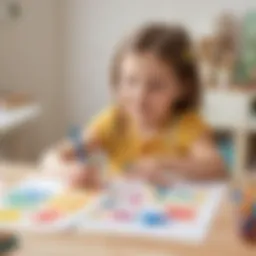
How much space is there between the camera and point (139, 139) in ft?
4.66

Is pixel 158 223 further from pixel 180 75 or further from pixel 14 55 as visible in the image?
pixel 14 55

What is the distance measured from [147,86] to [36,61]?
1.55m

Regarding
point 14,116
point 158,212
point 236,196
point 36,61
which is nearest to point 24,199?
point 158,212

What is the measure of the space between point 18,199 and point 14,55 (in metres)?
1.79

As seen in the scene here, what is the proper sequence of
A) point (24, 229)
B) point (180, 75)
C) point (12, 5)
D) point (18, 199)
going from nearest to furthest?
point (24, 229), point (18, 199), point (180, 75), point (12, 5)

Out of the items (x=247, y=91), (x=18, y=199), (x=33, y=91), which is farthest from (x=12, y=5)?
(x=18, y=199)

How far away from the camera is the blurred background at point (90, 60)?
8.26 feet

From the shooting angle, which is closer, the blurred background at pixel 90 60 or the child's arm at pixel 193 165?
the child's arm at pixel 193 165

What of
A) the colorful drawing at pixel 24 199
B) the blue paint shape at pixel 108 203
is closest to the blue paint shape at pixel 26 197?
the colorful drawing at pixel 24 199

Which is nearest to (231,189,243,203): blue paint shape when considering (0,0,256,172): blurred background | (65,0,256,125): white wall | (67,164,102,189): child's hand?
(67,164,102,189): child's hand

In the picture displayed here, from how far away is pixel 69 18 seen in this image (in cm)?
280

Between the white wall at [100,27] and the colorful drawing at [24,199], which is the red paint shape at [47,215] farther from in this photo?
the white wall at [100,27]

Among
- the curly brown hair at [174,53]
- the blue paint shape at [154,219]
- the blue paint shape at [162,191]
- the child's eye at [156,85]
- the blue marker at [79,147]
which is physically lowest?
the blue paint shape at [154,219]

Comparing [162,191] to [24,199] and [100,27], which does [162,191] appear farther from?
[100,27]
